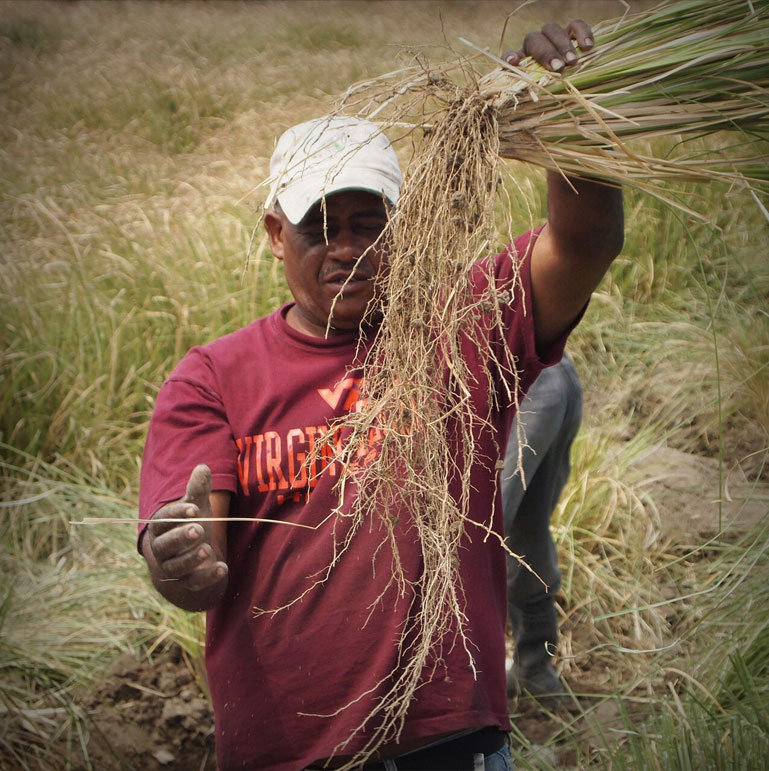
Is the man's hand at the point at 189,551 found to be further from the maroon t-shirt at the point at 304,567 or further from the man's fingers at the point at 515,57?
the man's fingers at the point at 515,57

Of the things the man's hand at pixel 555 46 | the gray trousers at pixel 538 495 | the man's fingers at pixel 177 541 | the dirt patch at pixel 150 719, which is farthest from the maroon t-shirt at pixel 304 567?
the dirt patch at pixel 150 719

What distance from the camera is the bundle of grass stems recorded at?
52.1 inches

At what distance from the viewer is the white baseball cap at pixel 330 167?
5.10 ft

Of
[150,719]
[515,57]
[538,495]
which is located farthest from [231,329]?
[515,57]

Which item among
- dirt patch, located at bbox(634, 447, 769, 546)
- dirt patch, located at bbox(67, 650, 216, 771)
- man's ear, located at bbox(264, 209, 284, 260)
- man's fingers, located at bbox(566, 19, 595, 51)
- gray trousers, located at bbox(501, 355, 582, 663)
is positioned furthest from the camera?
dirt patch, located at bbox(634, 447, 769, 546)

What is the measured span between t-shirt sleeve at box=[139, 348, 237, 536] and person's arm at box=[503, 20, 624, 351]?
587mm

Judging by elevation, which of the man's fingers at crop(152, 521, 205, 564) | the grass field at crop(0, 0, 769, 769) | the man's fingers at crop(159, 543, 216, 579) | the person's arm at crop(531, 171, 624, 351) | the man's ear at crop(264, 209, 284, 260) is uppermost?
the man's ear at crop(264, 209, 284, 260)

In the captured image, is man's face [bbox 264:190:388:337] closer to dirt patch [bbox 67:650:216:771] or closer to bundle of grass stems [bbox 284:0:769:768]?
bundle of grass stems [bbox 284:0:769:768]

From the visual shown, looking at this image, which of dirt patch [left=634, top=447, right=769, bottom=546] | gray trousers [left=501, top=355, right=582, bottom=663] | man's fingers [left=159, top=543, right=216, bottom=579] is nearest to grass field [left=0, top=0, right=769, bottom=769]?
dirt patch [left=634, top=447, right=769, bottom=546]

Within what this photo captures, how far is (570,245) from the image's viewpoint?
4.97 ft

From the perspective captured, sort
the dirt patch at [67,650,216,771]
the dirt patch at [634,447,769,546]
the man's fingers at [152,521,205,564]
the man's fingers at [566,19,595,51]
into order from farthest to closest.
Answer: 1. the dirt patch at [634,447,769,546]
2. the dirt patch at [67,650,216,771]
3. the man's fingers at [566,19,595,51]
4. the man's fingers at [152,521,205,564]

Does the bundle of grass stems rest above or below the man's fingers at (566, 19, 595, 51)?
below

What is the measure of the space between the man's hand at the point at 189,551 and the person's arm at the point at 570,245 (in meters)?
0.66

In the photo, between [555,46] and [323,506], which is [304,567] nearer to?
[323,506]
